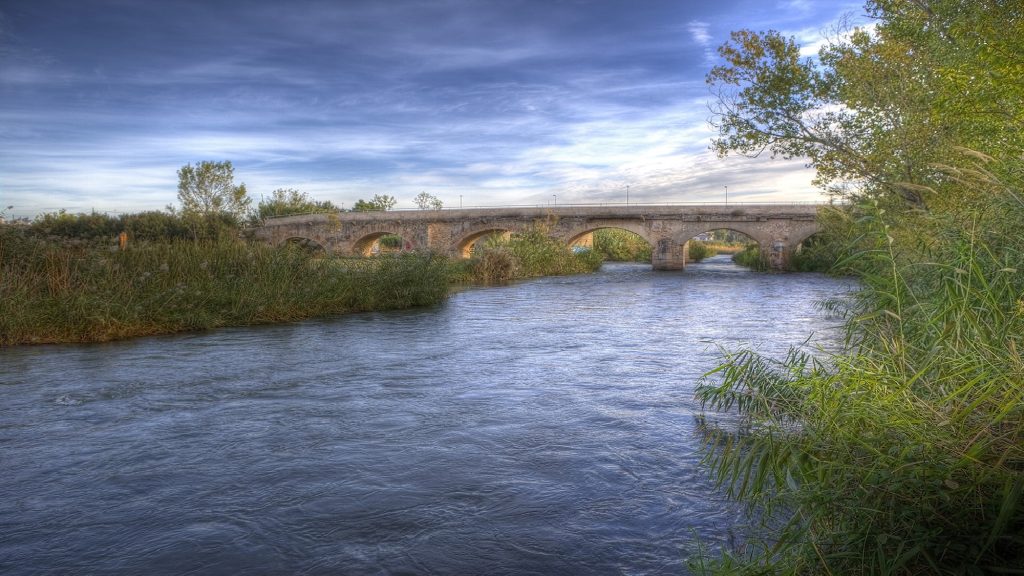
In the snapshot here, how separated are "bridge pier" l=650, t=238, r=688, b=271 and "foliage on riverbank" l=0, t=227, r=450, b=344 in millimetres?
24001

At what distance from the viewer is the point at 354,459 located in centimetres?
545

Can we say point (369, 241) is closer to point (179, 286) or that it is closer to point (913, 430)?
point (179, 286)

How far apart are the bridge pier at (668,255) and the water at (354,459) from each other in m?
27.9

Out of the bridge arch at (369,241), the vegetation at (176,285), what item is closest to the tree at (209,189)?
the bridge arch at (369,241)

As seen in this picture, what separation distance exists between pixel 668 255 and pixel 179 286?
98.4 ft

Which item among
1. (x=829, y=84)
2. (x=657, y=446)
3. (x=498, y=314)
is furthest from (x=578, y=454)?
(x=829, y=84)

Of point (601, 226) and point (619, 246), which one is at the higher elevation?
point (601, 226)

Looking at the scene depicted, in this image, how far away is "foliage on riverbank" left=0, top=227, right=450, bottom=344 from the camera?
11398 millimetres

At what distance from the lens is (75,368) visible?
9.09m

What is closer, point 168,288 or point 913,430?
point 913,430

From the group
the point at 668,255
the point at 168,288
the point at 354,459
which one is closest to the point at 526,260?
the point at 668,255

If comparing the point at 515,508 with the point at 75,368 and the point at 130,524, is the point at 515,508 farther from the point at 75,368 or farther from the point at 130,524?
the point at 75,368

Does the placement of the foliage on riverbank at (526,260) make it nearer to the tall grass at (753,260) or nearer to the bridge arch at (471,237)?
the bridge arch at (471,237)

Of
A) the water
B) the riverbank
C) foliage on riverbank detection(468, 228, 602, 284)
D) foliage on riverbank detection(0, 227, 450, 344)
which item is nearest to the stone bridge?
foliage on riverbank detection(468, 228, 602, 284)
